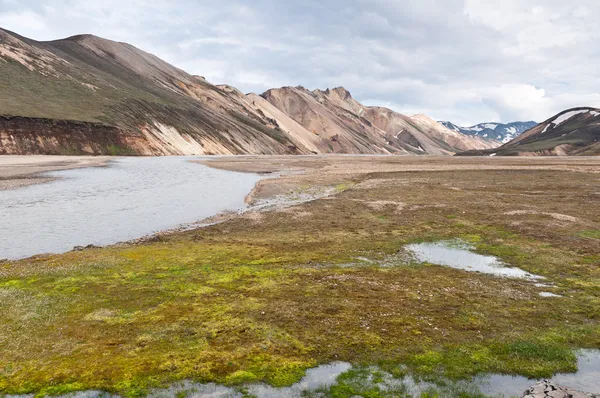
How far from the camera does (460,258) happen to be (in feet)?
68.1

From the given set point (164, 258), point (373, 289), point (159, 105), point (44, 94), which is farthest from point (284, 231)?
point (159, 105)

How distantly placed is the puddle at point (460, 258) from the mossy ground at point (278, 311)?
2.65ft

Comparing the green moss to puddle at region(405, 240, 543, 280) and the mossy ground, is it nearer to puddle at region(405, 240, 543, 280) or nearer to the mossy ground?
the mossy ground

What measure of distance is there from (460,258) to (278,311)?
11.6m

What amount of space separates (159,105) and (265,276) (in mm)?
174103

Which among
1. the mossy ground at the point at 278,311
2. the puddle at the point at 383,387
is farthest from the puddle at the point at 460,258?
the puddle at the point at 383,387

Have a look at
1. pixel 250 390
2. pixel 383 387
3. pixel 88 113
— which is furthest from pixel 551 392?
pixel 88 113

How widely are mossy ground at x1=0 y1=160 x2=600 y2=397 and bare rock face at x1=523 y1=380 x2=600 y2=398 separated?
107 centimetres

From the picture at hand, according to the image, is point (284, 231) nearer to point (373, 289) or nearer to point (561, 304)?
point (373, 289)

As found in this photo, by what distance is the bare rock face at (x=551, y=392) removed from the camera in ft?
28.0

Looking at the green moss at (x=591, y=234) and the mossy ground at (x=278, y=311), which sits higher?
the green moss at (x=591, y=234)

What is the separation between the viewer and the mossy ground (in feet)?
34.2

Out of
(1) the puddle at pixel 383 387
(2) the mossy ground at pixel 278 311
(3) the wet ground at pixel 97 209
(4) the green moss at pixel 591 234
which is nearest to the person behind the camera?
(1) the puddle at pixel 383 387

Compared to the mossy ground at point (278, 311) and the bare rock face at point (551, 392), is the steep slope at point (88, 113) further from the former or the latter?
the bare rock face at point (551, 392)
